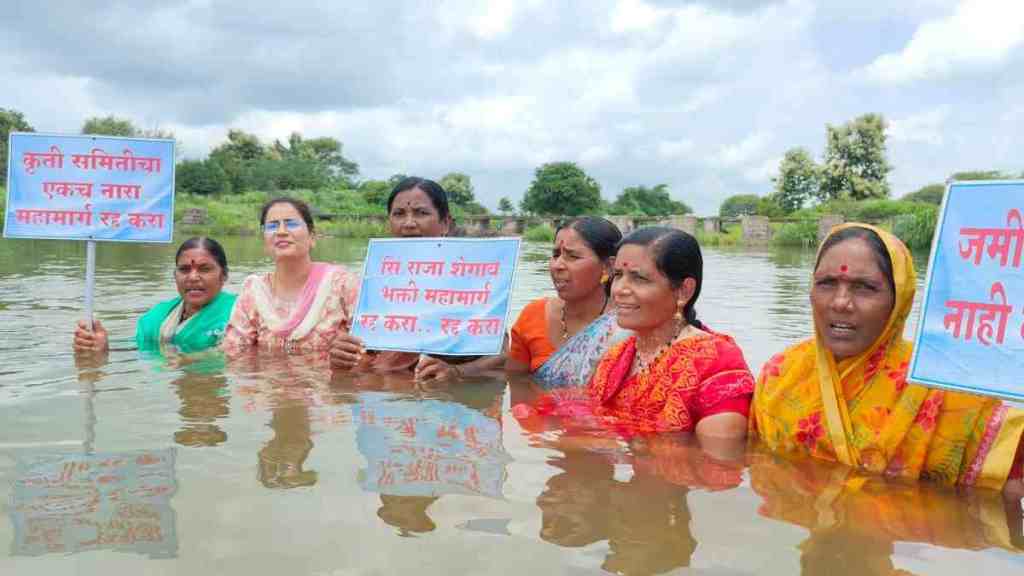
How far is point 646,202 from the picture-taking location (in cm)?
7719

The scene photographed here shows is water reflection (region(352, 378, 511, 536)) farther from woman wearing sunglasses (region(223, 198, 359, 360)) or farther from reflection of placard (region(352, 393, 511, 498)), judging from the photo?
woman wearing sunglasses (region(223, 198, 359, 360))

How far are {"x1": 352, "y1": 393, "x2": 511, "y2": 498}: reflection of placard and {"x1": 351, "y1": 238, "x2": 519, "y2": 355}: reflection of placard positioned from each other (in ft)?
1.22

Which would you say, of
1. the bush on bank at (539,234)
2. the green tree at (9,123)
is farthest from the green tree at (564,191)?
the green tree at (9,123)

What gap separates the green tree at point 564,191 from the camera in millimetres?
57594

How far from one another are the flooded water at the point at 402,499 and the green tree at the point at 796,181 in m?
48.4

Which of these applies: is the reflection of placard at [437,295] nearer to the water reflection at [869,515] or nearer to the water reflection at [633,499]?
the water reflection at [633,499]

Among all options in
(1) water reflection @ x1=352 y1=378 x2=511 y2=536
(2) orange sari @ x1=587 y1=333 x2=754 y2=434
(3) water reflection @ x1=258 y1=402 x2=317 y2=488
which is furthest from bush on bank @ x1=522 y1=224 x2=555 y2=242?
(2) orange sari @ x1=587 y1=333 x2=754 y2=434

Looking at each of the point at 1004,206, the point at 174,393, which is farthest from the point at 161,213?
the point at 1004,206

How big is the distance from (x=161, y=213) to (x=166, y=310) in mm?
1415

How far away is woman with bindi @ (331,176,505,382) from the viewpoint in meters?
5.01

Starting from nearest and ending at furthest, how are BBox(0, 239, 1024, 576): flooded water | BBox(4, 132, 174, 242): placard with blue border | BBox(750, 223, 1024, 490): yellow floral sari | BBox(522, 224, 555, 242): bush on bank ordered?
BBox(0, 239, 1024, 576): flooded water < BBox(750, 223, 1024, 490): yellow floral sari < BBox(4, 132, 174, 242): placard with blue border < BBox(522, 224, 555, 242): bush on bank

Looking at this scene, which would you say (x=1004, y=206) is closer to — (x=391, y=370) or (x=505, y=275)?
(x=505, y=275)

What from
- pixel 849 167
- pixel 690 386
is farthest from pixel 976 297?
pixel 849 167

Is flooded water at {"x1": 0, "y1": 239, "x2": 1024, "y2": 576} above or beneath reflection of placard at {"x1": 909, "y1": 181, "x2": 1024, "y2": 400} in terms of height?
beneath
